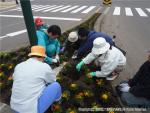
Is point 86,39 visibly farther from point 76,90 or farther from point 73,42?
point 76,90

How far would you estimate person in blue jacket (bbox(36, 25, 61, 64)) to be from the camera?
218 inches

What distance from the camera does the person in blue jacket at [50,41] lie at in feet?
18.2

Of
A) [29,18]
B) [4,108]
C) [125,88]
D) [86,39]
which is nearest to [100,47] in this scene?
[125,88]

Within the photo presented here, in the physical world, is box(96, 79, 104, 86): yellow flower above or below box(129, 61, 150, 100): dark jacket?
below

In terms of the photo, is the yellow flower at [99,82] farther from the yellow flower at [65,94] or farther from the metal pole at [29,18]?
the metal pole at [29,18]

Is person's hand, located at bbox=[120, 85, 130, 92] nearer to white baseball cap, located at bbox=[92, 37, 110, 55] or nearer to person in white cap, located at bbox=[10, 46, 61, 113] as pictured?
white baseball cap, located at bbox=[92, 37, 110, 55]

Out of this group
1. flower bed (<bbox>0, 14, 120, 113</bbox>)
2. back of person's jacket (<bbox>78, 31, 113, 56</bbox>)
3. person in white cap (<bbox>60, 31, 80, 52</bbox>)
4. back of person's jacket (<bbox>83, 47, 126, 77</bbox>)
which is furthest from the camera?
person in white cap (<bbox>60, 31, 80, 52</bbox>)

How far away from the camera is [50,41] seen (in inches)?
243

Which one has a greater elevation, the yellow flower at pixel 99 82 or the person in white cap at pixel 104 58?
the person in white cap at pixel 104 58

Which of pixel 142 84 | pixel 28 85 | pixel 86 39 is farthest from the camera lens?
pixel 86 39

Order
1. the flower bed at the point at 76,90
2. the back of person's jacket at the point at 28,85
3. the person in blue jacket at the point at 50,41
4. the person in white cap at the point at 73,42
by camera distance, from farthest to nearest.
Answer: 1. the person in white cap at the point at 73,42
2. the person in blue jacket at the point at 50,41
3. the flower bed at the point at 76,90
4. the back of person's jacket at the point at 28,85

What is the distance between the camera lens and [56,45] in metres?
6.23

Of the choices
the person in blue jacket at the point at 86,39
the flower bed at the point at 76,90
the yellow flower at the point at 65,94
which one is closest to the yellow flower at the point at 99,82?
the flower bed at the point at 76,90

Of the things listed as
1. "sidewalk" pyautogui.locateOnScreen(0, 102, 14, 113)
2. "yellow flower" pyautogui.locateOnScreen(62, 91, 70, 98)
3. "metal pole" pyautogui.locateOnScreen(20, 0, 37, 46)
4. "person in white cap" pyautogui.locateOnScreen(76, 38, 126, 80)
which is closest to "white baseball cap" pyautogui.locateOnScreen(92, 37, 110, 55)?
"person in white cap" pyautogui.locateOnScreen(76, 38, 126, 80)
